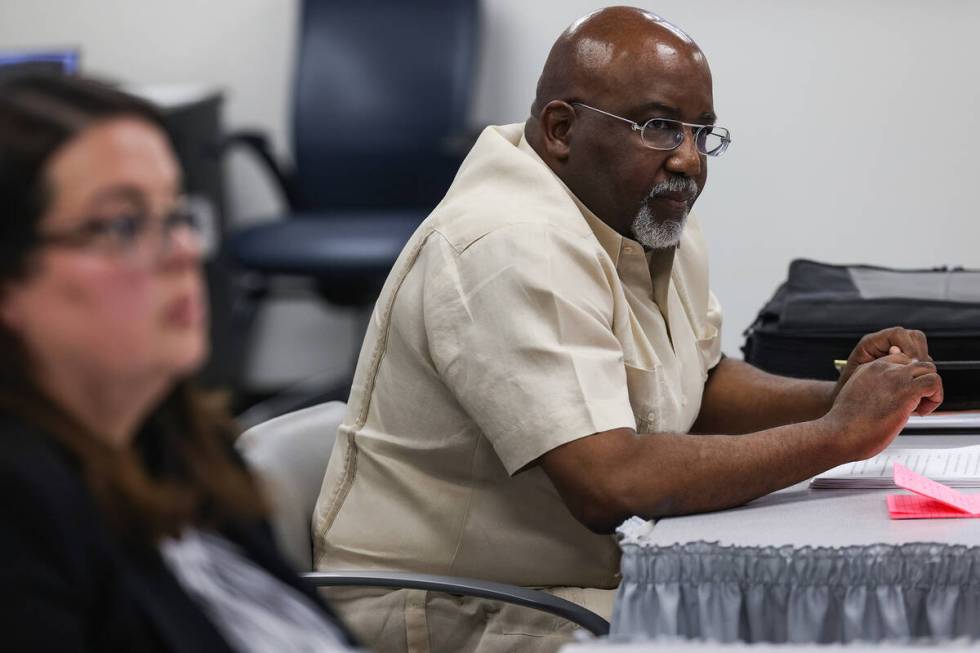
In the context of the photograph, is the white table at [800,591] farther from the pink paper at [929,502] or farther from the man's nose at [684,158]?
the man's nose at [684,158]

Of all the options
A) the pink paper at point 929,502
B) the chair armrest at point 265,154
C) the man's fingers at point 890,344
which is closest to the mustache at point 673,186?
the man's fingers at point 890,344

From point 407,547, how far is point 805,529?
506 millimetres

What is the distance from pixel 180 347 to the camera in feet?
2.87

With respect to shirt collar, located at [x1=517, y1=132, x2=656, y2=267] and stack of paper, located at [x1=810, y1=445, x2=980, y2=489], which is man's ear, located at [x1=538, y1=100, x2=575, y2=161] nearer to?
shirt collar, located at [x1=517, y1=132, x2=656, y2=267]

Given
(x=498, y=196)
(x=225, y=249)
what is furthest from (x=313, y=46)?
(x=498, y=196)

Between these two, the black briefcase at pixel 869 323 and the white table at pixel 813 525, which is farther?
the black briefcase at pixel 869 323

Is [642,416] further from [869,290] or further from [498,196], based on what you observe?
[869,290]

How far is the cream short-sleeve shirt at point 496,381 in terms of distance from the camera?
1.52 metres

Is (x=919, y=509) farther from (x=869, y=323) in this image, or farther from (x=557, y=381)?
(x=869, y=323)

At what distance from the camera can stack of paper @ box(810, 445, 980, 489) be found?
159cm

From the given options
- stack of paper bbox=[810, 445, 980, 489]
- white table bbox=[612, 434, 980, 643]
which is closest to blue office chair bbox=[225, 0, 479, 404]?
stack of paper bbox=[810, 445, 980, 489]

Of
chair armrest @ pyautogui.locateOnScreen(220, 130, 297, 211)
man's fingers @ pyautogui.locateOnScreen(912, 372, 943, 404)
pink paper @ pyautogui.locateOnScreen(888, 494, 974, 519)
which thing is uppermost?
man's fingers @ pyautogui.locateOnScreen(912, 372, 943, 404)

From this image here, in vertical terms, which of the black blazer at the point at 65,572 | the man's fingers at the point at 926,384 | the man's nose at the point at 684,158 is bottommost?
the man's fingers at the point at 926,384

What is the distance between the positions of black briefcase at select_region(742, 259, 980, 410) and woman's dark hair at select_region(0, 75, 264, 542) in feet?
4.47
